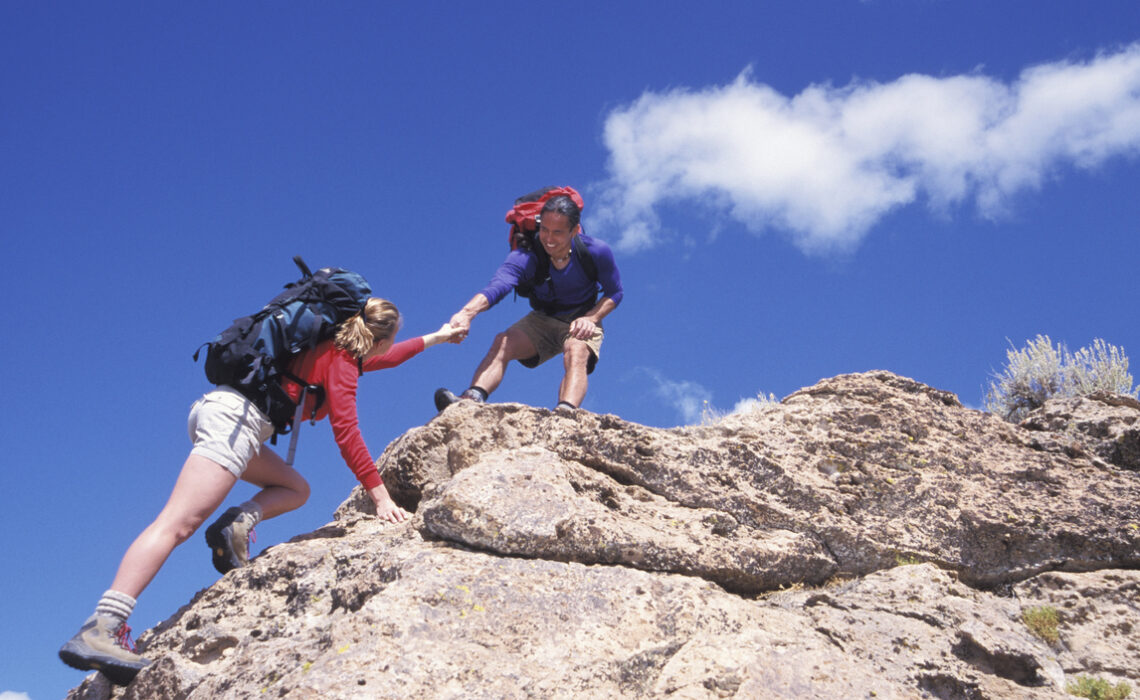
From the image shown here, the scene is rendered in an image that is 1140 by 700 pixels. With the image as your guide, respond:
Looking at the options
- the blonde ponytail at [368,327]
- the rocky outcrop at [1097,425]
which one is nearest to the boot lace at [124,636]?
the blonde ponytail at [368,327]

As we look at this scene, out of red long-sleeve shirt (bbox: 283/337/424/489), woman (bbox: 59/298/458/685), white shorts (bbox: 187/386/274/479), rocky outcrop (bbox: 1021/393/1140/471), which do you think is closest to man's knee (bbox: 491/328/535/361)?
woman (bbox: 59/298/458/685)

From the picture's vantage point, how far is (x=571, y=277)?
7.22 meters

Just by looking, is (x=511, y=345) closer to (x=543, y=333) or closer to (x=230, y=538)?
(x=543, y=333)

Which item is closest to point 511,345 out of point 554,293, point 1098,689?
point 554,293

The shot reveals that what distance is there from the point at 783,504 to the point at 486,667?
2.19 meters

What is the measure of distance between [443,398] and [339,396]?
1.74 meters

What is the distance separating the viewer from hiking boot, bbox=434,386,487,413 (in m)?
6.56

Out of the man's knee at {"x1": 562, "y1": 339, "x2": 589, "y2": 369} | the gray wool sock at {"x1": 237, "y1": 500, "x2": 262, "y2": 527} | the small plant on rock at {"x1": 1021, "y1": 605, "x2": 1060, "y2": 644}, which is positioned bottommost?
the small plant on rock at {"x1": 1021, "y1": 605, "x2": 1060, "y2": 644}

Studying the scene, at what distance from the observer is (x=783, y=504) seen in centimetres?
511

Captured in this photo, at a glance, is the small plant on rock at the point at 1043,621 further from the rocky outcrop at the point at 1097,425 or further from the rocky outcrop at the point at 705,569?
the rocky outcrop at the point at 1097,425

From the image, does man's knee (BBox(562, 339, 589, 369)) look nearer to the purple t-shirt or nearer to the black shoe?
the purple t-shirt

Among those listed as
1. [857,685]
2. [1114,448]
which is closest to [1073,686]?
[857,685]

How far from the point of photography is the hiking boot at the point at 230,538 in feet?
16.0

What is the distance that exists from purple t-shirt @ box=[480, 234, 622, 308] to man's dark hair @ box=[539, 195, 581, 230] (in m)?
0.23
